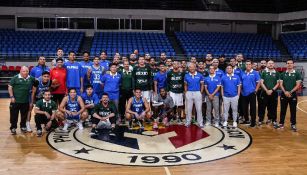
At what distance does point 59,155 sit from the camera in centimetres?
549

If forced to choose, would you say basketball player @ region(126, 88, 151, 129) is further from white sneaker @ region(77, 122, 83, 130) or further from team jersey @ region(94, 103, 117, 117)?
white sneaker @ region(77, 122, 83, 130)

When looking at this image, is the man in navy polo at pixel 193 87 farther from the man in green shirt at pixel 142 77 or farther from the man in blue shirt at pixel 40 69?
the man in blue shirt at pixel 40 69

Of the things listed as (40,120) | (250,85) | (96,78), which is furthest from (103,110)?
(250,85)

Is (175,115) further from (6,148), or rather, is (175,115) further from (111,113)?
(6,148)

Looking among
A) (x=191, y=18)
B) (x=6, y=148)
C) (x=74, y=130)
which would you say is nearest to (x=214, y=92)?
(x=74, y=130)

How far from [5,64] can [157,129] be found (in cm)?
1158

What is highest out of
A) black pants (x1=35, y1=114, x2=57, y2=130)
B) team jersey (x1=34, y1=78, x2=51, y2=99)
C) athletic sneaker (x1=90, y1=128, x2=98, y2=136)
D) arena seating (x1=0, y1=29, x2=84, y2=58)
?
arena seating (x1=0, y1=29, x2=84, y2=58)

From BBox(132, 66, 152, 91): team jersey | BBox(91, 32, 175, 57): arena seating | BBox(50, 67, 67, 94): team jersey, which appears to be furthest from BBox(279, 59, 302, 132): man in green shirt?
BBox(91, 32, 175, 57): arena seating

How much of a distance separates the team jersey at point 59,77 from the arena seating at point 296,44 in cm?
1451

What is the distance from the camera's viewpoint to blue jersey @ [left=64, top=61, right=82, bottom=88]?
7516 millimetres

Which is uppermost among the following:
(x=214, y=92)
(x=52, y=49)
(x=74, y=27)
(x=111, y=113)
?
(x=74, y=27)

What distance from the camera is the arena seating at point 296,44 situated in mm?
17844

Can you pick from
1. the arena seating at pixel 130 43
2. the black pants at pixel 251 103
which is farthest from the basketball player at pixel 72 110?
the arena seating at pixel 130 43

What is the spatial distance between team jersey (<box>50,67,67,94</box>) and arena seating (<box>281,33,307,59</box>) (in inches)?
571
